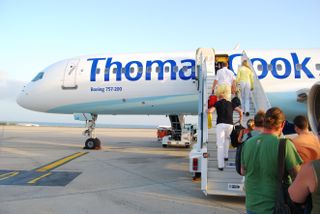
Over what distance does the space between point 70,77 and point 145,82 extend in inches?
158

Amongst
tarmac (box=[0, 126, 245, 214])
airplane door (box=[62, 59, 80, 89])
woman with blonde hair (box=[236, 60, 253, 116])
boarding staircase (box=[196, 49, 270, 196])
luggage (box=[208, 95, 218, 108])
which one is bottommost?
tarmac (box=[0, 126, 245, 214])

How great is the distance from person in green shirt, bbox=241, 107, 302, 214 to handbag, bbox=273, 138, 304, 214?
0.14 feet

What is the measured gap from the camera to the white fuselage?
13375 mm

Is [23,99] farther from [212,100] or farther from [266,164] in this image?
[266,164]

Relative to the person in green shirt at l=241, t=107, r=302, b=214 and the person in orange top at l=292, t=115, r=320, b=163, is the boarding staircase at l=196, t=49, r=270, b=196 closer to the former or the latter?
the person in orange top at l=292, t=115, r=320, b=163

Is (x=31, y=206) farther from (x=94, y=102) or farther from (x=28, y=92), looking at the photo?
(x=28, y=92)

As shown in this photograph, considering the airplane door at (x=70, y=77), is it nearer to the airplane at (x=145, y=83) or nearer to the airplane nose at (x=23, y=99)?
the airplane at (x=145, y=83)

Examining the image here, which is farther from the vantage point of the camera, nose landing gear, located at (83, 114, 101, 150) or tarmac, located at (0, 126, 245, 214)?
nose landing gear, located at (83, 114, 101, 150)

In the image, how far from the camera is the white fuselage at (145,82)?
13375mm

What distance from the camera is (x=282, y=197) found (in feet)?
10.6

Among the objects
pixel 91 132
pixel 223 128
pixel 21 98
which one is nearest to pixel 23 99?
pixel 21 98

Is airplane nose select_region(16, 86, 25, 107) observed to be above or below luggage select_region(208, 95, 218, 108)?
above

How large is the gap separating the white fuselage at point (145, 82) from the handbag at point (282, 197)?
32.8ft

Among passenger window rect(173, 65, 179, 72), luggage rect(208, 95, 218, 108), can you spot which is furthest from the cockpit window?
luggage rect(208, 95, 218, 108)
